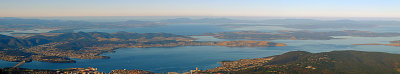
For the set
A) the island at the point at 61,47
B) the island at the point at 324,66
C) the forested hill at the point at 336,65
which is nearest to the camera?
the island at the point at 324,66

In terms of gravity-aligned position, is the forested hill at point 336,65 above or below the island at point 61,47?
above

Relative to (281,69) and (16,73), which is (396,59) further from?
(16,73)

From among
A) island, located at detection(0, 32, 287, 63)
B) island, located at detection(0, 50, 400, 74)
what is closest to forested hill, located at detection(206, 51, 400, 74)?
island, located at detection(0, 50, 400, 74)

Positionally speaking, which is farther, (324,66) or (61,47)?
(61,47)

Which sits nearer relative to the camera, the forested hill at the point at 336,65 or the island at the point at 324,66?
the island at the point at 324,66

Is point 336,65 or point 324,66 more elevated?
point 324,66

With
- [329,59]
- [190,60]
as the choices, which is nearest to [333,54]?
[329,59]

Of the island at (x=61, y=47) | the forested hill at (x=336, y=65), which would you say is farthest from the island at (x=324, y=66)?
the island at (x=61, y=47)

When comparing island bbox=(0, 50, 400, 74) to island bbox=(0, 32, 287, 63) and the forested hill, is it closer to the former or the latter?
the forested hill

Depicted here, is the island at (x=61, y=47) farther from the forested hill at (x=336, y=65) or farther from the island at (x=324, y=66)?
the forested hill at (x=336, y=65)

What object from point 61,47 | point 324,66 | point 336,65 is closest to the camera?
point 324,66

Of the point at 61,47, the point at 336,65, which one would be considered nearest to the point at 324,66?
the point at 336,65

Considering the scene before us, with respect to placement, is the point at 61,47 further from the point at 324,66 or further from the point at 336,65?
the point at 336,65
